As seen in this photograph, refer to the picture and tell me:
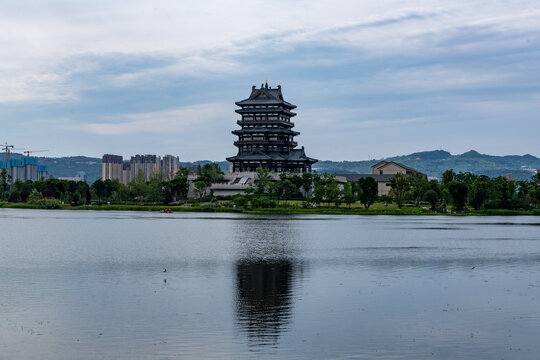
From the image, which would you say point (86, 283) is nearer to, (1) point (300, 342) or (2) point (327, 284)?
(2) point (327, 284)

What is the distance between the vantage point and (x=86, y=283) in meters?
34.9

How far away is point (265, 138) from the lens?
16188 centimetres

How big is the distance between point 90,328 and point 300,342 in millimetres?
7837

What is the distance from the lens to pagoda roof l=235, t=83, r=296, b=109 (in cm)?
16200

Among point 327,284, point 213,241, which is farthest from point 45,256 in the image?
point 327,284

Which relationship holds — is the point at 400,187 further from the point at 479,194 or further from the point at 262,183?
the point at 262,183

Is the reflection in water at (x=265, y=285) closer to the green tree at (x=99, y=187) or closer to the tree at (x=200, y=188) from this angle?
the tree at (x=200, y=188)

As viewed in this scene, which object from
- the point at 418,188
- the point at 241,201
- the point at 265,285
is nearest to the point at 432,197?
the point at 418,188

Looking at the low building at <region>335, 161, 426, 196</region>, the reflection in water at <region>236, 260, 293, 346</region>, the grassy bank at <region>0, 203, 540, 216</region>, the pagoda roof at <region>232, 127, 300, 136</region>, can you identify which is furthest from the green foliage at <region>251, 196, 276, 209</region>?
the reflection in water at <region>236, 260, 293, 346</region>

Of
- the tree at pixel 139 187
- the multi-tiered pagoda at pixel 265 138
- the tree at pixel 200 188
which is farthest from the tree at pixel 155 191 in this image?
the multi-tiered pagoda at pixel 265 138

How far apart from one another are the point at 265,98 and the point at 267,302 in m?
136

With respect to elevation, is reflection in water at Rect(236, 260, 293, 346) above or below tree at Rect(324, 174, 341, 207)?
below

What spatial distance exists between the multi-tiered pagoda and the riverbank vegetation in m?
8.93

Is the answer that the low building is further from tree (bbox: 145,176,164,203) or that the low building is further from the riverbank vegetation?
tree (bbox: 145,176,164,203)
